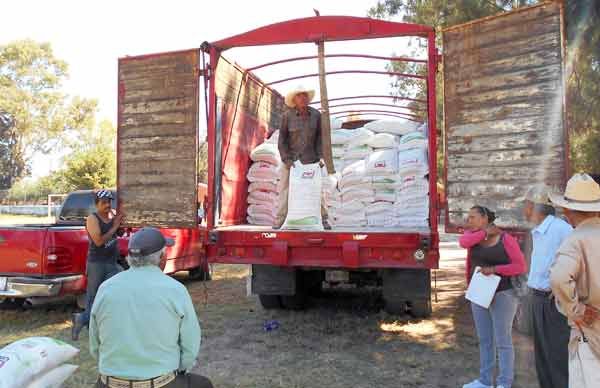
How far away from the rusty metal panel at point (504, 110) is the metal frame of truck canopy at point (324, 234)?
0.69ft

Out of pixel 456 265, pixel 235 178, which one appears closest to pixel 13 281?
pixel 235 178

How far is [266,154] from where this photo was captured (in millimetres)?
6469

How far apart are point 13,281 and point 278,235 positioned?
3277 millimetres

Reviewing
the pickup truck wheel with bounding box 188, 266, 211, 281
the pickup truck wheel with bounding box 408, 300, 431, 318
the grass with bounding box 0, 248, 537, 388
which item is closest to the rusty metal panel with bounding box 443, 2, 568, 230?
the grass with bounding box 0, 248, 537, 388

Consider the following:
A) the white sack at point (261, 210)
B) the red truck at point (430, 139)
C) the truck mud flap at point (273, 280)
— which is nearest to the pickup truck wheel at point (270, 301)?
the red truck at point (430, 139)

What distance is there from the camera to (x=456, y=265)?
1138 centimetres

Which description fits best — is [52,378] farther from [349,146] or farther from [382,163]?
[349,146]

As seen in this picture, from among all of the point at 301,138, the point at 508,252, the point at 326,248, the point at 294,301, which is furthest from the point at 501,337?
the point at 294,301

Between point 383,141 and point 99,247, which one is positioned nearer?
point 99,247

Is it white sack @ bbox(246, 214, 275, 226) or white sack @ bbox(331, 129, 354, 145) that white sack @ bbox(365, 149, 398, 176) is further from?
white sack @ bbox(246, 214, 275, 226)

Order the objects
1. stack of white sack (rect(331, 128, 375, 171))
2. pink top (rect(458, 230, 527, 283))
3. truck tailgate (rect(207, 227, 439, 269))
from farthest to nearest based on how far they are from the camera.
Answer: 1. stack of white sack (rect(331, 128, 375, 171))
2. truck tailgate (rect(207, 227, 439, 269))
3. pink top (rect(458, 230, 527, 283))

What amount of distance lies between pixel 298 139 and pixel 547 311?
3.25 metres

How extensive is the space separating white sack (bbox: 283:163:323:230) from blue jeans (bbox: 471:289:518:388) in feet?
6.63

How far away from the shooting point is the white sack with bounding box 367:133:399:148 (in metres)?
6.56
